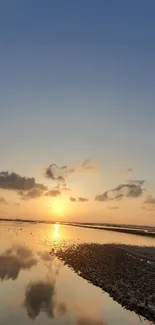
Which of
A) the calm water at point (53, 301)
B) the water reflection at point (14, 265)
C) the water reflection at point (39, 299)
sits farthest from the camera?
the water reflection at point (14, 265)

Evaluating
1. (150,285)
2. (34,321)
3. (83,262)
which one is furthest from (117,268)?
(34,321)

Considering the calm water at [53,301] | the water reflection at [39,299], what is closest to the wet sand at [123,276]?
the calm water at [53,301]

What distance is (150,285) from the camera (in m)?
27.4

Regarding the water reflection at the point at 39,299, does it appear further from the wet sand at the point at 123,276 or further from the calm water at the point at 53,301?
the wet sand at the point at 123,276

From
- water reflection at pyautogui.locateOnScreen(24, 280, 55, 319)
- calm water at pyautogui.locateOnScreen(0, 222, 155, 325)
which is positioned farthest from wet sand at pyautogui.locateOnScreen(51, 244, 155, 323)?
water reflection at pyautogui.locateOnScreen(24, 280, 55, 319)

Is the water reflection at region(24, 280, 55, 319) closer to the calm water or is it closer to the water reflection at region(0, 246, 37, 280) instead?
the calm water

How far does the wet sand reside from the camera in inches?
877

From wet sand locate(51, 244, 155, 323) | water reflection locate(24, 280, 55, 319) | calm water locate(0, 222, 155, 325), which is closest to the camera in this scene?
calm water locate(0, 222, 155, 325)

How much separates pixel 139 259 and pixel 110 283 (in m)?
17.6

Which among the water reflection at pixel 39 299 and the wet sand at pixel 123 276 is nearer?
the water reflection at pixel 39 299

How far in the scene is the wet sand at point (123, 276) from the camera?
2228cm

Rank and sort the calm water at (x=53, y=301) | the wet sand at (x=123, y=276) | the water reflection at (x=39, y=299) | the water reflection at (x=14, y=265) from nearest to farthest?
the calm water at (x=53, y=301) → the water reflection at (x=39, y=299) → the wet sand at (x=123, y=276) → the water reflection at (x=14, y=265)

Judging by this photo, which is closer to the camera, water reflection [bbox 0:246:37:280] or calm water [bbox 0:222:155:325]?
calm water [bbox 0:222:155:325]

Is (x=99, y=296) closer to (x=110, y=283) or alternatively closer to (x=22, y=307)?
(x=110, y=283)
